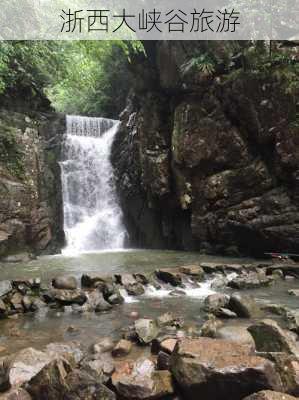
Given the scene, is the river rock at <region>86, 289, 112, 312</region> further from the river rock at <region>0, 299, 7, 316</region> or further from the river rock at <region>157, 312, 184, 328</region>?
the river rock at <region>0, 299, 7, 316</region>

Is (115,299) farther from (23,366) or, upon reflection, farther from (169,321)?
(23,366)

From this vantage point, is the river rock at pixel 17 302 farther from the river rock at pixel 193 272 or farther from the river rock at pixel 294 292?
the river rock at pixel 294 292

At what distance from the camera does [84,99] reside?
82.2ft

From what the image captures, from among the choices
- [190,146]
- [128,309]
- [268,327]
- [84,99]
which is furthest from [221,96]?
[84,99]

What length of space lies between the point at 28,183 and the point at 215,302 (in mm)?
10059

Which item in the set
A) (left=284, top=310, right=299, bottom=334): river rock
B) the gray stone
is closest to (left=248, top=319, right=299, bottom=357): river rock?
(left=284, top=310, right=299, bottom=334): river rock

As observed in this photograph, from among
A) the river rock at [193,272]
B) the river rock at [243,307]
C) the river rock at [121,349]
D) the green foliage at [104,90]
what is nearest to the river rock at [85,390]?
the river rock at [121,349]

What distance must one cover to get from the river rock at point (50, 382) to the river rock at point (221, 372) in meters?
1.10

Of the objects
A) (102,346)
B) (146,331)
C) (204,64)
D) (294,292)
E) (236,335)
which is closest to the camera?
(236,335)

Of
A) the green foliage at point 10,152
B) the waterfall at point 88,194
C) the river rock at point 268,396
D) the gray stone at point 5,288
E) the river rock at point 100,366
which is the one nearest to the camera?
the river rock at point 268,396

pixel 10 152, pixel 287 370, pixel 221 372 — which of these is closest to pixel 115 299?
pixel 221 372

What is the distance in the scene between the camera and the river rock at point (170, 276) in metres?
8.91

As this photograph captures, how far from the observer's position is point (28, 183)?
14461mm

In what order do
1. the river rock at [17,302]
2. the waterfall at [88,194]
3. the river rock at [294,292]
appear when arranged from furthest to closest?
the waterfall at [88,194] < the river rock at [294,292] < the river rock at [17,302]
